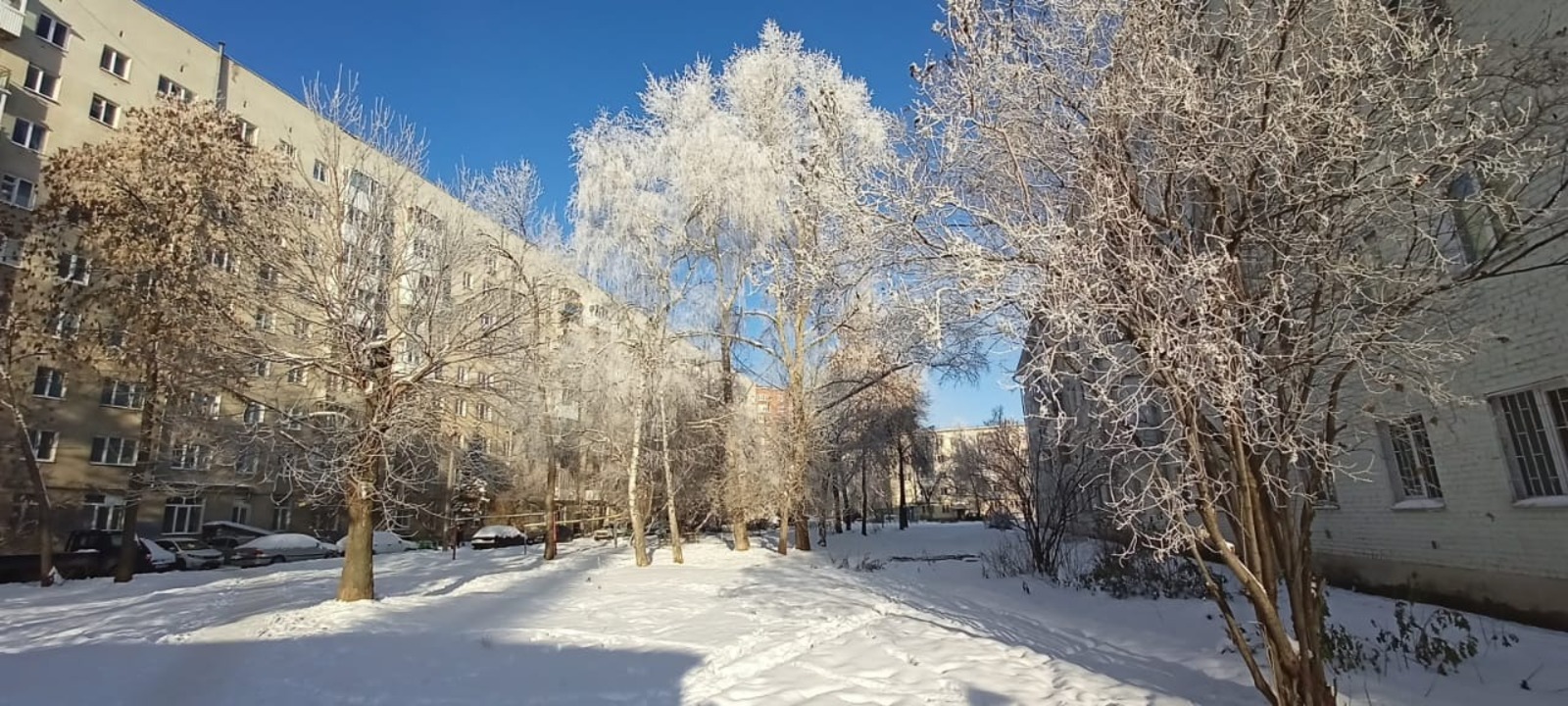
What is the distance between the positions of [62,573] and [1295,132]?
2497cm

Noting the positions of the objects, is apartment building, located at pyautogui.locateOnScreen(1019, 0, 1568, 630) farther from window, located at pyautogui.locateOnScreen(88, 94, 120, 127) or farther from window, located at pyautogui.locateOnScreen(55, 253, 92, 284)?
window, located at pyautogui.locateOnScreen(88, 94, 120, 127)

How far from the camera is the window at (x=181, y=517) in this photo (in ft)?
87.2

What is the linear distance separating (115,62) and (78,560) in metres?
18.7

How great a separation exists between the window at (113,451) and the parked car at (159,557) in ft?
16.5

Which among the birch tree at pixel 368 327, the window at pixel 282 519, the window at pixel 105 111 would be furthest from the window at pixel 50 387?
the birch tree at pixel 368 327

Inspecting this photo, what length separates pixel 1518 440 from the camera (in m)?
8.23

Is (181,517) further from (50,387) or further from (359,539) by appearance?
(359,539)

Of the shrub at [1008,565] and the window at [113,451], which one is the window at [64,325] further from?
the shrub at [1008,565]

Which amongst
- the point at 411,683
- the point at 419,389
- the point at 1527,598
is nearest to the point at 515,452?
the point at 419,389

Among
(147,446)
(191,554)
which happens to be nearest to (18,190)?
(191,554)

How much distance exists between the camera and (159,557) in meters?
20.8

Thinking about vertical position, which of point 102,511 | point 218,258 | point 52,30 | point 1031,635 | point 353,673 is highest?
point 52,30

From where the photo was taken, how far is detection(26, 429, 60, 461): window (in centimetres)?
2250

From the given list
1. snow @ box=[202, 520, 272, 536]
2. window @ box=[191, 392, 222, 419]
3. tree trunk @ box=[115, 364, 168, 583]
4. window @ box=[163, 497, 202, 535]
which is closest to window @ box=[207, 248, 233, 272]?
tree trunk @ box=[115, 364, 168, 583]
